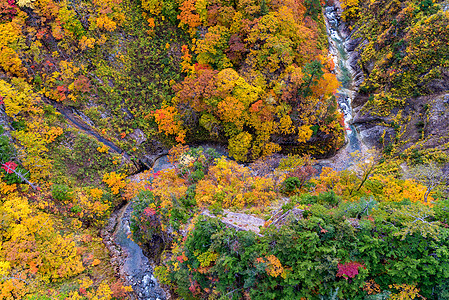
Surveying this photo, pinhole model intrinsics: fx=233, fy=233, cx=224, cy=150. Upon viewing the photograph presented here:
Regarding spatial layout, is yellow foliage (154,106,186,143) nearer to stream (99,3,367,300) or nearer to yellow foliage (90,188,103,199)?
stream (99,3,367,300)

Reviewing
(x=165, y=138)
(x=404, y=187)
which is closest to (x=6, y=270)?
(x=165, y=138)

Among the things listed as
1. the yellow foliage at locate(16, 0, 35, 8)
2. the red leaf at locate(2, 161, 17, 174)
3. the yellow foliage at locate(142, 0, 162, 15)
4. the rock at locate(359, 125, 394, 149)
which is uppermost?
the yellow foliage at locate(16, 0, 35, 8)

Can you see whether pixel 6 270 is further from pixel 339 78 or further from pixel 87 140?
pixel 339 78

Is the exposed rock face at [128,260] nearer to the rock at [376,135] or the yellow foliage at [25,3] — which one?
the yellow foliage at [25,3]

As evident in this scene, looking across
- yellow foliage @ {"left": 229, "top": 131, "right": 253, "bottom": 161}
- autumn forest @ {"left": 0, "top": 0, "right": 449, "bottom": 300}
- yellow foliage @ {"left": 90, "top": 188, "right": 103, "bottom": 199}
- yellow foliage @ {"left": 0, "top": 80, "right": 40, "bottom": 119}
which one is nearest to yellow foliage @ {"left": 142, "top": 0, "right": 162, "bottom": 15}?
autumn forest @ {"left": 0, "top": 0, "right": 449, "bottom": 300}

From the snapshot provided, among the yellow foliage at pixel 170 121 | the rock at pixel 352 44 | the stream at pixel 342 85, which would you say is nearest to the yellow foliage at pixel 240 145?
the yellow foliage at pixel 170 121

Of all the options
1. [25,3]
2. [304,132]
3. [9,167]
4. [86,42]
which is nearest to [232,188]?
[304,132]

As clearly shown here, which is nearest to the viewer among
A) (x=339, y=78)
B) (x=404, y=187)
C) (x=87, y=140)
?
(x=404, y=187)

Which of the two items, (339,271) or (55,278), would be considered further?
(55,278)
